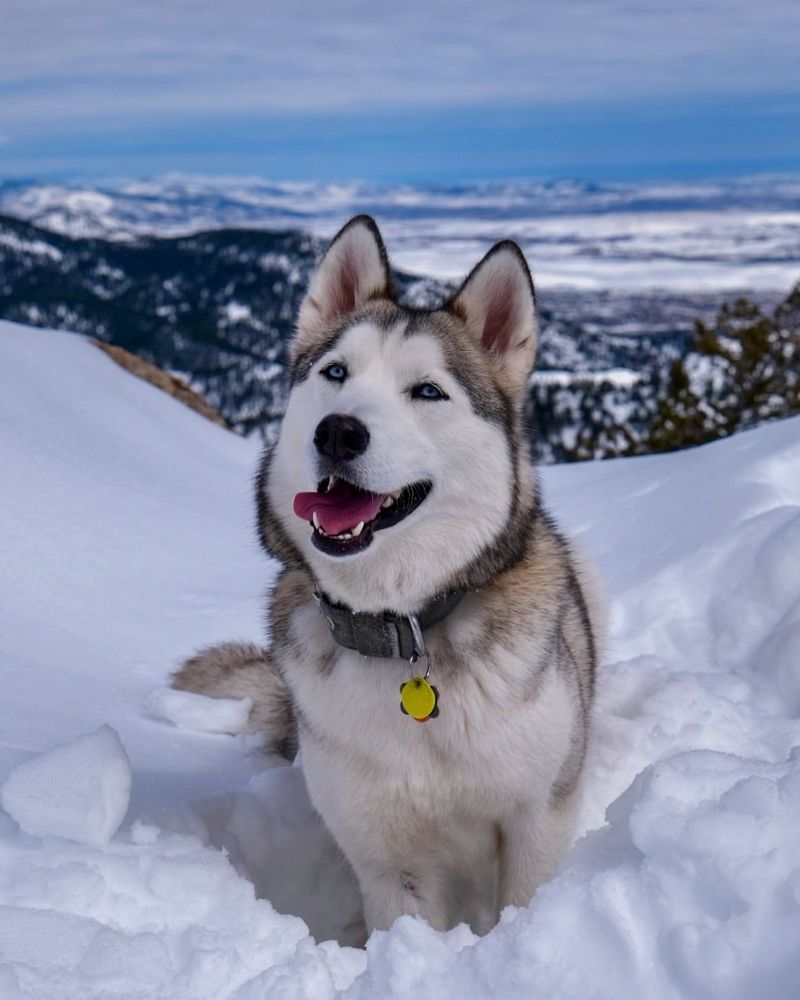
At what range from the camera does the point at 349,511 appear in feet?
8.00

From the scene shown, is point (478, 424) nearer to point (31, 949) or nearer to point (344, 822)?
point (344, 822)

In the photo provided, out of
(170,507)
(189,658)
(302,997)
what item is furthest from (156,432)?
(302,997)

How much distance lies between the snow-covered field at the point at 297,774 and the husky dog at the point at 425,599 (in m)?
0.37

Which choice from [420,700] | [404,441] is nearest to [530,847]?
[420,700]

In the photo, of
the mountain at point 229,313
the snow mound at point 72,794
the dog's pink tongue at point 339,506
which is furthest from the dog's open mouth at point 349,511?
the mountain at point 229,313

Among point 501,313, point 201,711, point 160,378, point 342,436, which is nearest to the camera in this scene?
point 342,436

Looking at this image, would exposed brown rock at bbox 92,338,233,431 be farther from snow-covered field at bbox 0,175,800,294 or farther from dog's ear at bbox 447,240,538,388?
snow-covered field at bbox 0,175,800,294

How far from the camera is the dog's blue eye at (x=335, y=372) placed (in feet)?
8.75

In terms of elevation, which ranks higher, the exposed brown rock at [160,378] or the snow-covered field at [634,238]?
the exposed brown rock at [160,378]

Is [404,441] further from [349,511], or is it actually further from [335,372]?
[335,372]

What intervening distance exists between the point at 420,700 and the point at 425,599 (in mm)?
271

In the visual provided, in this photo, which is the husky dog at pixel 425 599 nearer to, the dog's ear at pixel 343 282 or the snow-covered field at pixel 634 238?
the dog's ear at pixel 343 282

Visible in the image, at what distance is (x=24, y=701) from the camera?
139 inches

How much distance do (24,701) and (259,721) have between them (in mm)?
965
